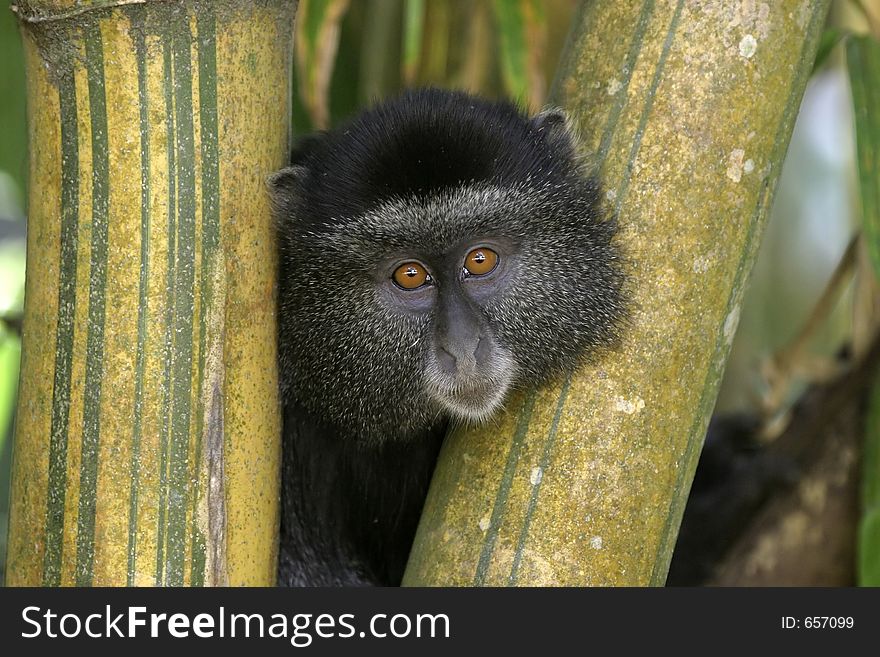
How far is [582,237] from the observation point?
7.29 feet

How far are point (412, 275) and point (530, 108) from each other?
1.93 feet

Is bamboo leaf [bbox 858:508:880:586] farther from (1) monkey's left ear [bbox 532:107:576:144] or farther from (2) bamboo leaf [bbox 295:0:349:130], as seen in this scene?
Result: (2) bamboo leaf [bbox 295:0:349:130]

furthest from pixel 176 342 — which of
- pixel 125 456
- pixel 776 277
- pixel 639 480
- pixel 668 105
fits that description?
pixel 776 277

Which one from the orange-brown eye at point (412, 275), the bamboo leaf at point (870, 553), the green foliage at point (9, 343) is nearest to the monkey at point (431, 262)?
the orange-brown eye at point (412, 275)

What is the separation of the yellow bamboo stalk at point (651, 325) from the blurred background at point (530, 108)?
2.47 ft

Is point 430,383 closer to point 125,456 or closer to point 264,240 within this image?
point 264,240

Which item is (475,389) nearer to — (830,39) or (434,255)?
(434,255)

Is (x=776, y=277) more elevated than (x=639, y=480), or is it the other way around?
(x=639, y=480)

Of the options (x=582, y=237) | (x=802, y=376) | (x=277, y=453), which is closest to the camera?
→ (x=277, y=453)

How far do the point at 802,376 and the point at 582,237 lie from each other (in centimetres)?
133

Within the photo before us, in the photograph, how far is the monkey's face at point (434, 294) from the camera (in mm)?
2180

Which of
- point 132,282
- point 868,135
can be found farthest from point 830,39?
point 132,282

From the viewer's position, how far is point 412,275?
2.25m

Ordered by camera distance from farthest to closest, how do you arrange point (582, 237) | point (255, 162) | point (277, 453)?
point (582, 237) < point (277, 453) < point (255, 162)
